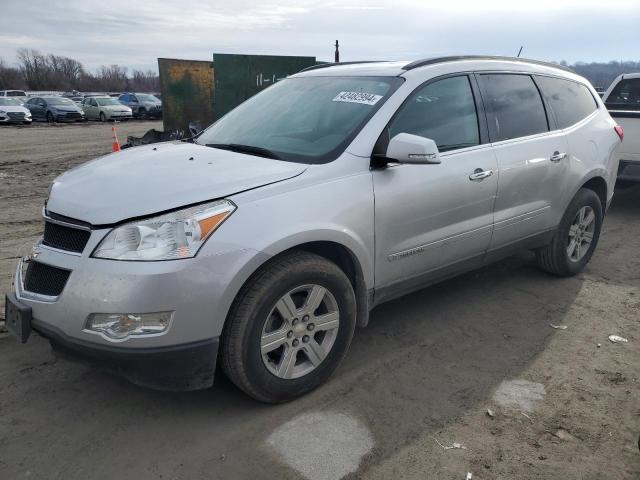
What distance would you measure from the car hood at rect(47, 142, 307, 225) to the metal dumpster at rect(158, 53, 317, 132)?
9.02 m

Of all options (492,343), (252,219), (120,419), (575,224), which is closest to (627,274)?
(575,224)

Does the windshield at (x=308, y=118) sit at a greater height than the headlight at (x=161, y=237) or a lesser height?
greater

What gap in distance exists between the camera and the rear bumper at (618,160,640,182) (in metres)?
7.47

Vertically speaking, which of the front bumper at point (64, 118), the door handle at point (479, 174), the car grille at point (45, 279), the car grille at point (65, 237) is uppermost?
the door handle at point (479, 174)

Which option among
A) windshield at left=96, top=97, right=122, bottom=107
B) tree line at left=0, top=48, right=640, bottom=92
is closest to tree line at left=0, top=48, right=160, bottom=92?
tree line at left=0, top=48, right=640, bottom=92

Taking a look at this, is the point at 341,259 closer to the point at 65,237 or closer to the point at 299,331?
the point at 299,331

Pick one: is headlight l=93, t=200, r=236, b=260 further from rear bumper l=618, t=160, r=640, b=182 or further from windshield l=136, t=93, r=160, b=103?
windshield l=136, t=93, r=160, b=103

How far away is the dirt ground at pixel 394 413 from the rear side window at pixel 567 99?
1638 mm

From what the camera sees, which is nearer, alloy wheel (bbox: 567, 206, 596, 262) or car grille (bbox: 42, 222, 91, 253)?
car grille (bbox: 42, 222, 91, 253)

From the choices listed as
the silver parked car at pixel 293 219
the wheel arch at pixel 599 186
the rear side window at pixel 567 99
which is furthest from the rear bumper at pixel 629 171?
the silver parked car at pixel 293 219

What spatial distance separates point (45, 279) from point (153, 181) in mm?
713

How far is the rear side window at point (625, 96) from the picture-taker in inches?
341

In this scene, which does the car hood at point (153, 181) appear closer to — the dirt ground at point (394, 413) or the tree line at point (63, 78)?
the dirt ground at point (394, 413)

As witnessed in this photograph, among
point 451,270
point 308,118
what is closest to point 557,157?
point 451,270
